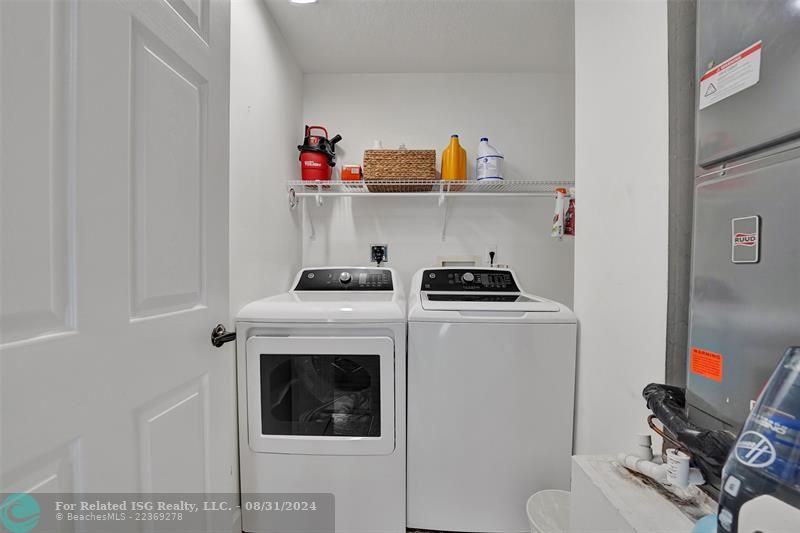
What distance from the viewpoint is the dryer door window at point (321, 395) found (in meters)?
1.38

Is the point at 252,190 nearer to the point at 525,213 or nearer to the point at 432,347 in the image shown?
the point at 432,347

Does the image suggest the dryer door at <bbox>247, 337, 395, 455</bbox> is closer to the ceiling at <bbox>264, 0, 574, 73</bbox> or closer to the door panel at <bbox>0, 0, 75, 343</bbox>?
the door panel at <bbox>0, 0, 75, 343</bbox>

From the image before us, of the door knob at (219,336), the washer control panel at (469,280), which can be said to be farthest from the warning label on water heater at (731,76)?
the door knob at (219,336)

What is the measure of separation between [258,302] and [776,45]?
66.5 inches

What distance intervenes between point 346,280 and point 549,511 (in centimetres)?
142

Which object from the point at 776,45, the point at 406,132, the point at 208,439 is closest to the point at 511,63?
the point at 406,132

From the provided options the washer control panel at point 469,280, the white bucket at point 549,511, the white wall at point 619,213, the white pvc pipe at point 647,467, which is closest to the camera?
the white pvc pipe at point 647,467

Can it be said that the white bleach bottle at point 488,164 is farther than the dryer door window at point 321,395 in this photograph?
Yes

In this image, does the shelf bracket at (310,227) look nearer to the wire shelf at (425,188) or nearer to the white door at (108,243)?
the wire shelf at (425,188)

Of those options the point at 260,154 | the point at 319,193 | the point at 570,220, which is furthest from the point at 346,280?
the point at 570,220

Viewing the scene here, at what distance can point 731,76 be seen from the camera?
64 centimetres

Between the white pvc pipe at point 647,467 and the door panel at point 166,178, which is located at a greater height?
the door panel at point 166,178

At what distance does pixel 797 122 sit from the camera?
53 cm

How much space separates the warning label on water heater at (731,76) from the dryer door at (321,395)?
1196 millimetres
